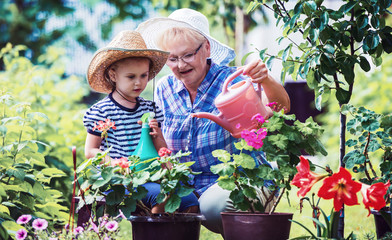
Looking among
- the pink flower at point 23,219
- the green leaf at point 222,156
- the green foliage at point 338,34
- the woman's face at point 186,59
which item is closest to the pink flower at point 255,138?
the green leaf at point 222,156

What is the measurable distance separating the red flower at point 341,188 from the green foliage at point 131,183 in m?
0.53

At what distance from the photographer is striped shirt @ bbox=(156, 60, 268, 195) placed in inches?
99.1

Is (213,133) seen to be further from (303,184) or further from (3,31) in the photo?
(3,31)

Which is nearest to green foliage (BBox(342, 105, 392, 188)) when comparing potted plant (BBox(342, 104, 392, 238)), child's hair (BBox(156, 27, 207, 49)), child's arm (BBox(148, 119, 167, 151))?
potted plant (BBox(342, 104, 392, 238))

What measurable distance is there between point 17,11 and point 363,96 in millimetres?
8186

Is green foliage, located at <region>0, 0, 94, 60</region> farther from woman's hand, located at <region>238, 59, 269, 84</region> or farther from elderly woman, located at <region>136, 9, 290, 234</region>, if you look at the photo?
woman's hand, located at <region>238, 59, 269, 84</region>

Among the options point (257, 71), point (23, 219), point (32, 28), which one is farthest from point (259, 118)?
point (32, 28)

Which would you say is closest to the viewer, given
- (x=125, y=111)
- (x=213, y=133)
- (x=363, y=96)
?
(x=125, y=111)

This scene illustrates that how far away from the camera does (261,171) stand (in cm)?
191

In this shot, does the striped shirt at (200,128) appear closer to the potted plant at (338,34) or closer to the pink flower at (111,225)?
the potted plant at (338,34)

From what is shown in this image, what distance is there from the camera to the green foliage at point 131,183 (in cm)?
184

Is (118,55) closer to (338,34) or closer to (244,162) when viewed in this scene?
(244,162)

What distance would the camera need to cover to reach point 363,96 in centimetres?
525

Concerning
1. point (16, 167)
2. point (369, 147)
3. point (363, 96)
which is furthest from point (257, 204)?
point (363, 96)
